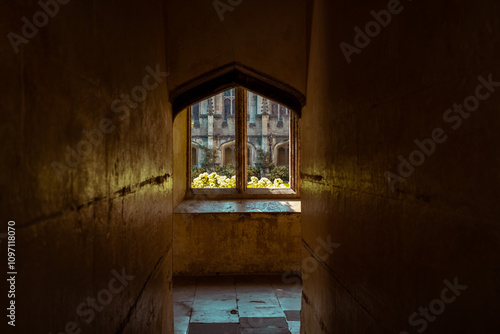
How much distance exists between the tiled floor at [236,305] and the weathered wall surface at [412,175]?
167 cm

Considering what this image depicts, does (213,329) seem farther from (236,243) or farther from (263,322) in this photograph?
(236,243)

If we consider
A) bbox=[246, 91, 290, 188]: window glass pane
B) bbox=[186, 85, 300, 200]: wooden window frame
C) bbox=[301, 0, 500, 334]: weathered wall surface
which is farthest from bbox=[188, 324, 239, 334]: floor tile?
bbox=[246, 91, 290, 188]: window glass pane

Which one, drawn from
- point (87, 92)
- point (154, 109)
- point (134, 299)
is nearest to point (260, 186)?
point (154, 109)

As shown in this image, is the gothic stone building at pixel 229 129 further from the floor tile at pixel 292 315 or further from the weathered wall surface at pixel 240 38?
the weathered wall surface at pixel 240 38

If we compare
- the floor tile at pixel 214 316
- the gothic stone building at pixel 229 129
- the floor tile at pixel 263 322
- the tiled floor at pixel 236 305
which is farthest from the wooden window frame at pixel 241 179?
the gothic stone building at pixel 229 129

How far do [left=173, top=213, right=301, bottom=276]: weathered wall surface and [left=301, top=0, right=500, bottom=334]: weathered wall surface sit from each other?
2894mm

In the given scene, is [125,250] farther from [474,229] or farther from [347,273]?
[474,229]

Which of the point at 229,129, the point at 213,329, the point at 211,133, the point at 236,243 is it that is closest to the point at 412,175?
the point at 213,329

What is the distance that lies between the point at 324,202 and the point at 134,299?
4.57 ft

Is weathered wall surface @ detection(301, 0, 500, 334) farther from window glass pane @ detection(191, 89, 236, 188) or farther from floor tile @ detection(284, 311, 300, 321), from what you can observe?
window glass pane @ detection(191, 89, 236, 188)

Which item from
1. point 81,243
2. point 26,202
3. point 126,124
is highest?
point 126,124

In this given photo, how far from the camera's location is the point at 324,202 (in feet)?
8.21

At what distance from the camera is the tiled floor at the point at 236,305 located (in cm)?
381

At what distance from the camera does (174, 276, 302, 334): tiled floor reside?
381 centimetres
